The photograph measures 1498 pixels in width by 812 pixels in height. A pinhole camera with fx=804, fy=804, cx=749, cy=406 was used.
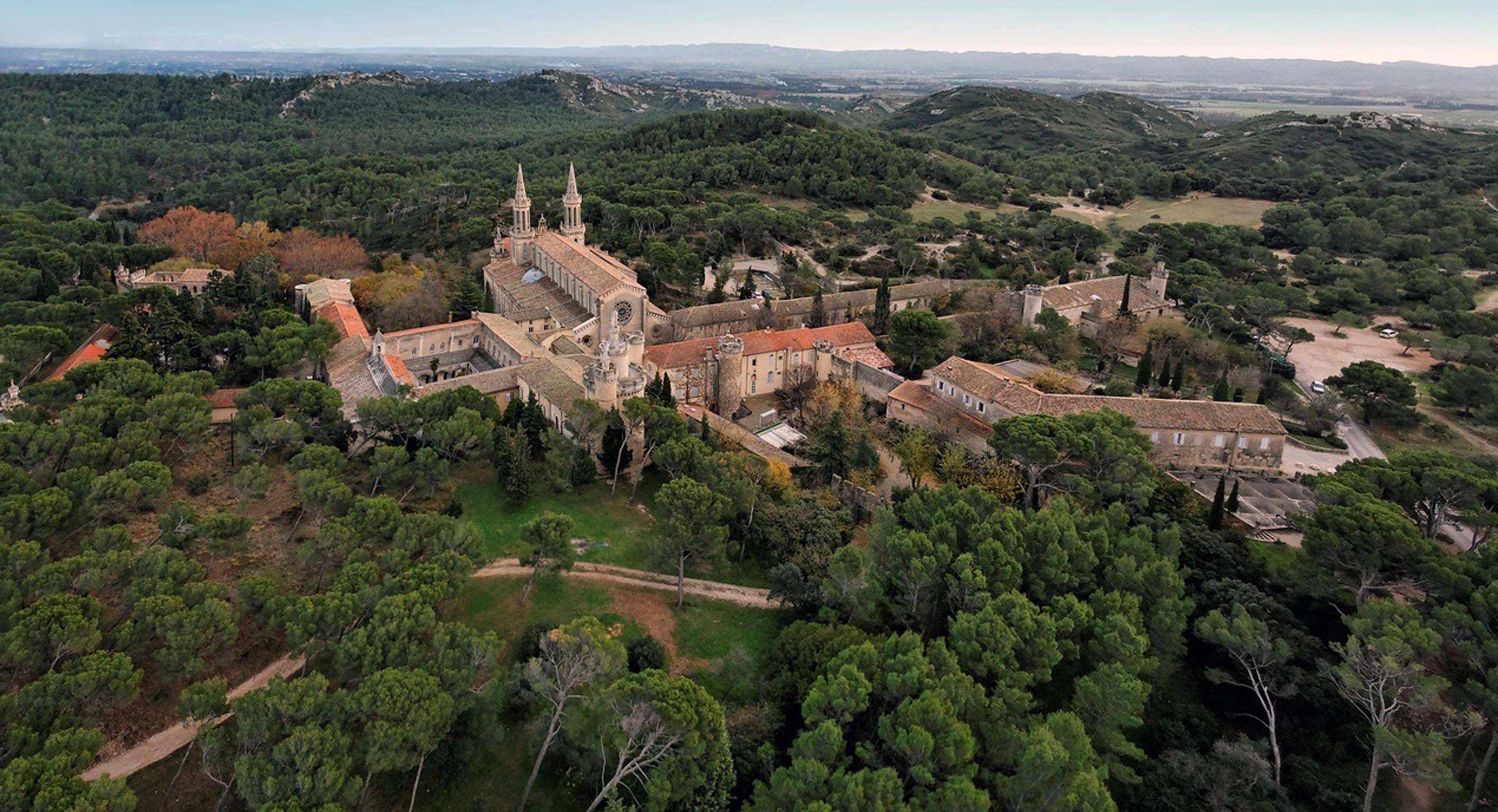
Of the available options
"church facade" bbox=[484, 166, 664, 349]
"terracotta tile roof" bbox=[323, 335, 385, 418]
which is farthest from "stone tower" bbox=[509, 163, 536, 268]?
"terracotta tile roof" bbox=[323, 335, 385, 418]

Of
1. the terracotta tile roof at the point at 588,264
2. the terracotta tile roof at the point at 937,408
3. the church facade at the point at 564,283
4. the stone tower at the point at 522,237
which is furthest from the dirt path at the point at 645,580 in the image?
the stone tower at the point at 522,237

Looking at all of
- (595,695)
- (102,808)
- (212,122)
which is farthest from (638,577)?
(212,122)

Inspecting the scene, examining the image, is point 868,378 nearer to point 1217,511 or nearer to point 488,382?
point 1217,511

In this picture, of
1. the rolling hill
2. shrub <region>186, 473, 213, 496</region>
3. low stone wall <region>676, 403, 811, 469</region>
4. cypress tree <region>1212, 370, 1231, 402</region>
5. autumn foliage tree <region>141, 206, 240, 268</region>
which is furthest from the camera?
the rolling hill

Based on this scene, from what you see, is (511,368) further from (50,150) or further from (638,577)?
(50,150)

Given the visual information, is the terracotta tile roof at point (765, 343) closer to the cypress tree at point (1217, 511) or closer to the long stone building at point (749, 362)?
the long stone building at point (749, 362)

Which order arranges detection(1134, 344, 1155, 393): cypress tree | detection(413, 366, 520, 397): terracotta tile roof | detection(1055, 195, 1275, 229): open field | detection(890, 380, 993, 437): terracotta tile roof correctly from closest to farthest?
1. detection(890, 380, 993, 437): terracotta tile roof
2. detection(413, 366, 520, 397): terracotta tile roof
3. detection(1134, 344, 1155, 393): cypress tree
4. detection(1055, 195, 1275, 229): open field

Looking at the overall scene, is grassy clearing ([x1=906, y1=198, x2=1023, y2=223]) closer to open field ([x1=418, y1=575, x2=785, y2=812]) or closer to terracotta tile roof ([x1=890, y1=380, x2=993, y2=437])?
terracotta tile roof ([x1=890, y1=380, x2=993, y2=437])
